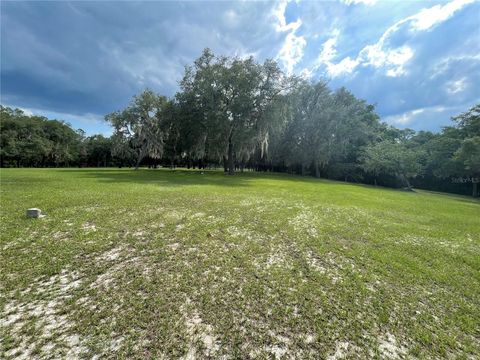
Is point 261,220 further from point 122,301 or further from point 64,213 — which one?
point 64,213

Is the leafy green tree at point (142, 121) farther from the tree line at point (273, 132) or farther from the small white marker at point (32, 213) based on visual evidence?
the small white marker at point (32, 213)

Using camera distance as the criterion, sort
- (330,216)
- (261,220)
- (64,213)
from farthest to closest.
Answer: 1. (330,216)
2. (261,220)
3. (64,213)

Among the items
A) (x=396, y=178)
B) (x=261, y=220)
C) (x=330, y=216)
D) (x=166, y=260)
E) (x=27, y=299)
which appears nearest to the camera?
(x=27, y=299)

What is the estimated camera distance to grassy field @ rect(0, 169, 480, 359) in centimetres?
275

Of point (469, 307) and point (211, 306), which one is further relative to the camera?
point (469, 307)

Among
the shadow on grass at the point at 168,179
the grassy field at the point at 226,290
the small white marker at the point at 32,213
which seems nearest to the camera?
the grassy field at the point at 226,290

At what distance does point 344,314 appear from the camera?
3.37 metres

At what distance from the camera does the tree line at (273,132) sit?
25375 millimetres

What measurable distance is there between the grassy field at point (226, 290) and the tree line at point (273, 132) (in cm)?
1999

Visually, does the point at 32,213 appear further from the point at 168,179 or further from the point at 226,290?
the point at 168,179

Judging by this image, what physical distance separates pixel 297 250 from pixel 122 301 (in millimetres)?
Result: 3967

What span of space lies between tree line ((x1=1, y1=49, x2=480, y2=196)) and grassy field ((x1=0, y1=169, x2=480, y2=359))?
1999cm

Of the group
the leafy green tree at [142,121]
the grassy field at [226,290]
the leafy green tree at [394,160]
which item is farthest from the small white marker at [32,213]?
the leafy green tree at [394,160]

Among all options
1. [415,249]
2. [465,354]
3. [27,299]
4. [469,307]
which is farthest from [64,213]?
[415,249]
